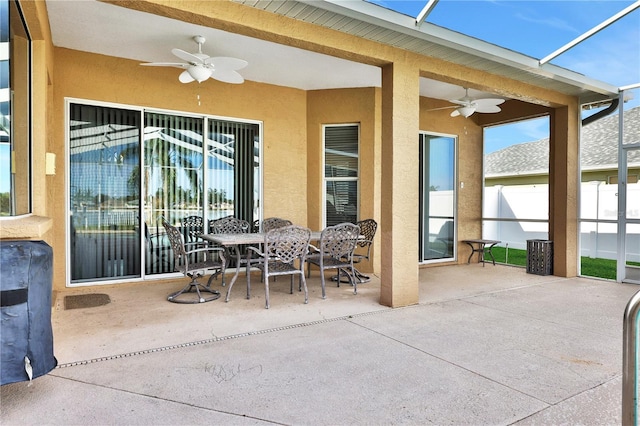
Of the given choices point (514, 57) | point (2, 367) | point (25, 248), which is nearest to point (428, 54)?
point (514, 57)

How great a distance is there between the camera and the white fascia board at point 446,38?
351cm

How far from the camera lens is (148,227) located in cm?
543

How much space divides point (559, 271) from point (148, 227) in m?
6.59

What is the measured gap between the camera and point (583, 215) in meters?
7.22

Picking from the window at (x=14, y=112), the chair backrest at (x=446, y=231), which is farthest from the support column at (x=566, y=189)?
the window at (x=14, y=112)

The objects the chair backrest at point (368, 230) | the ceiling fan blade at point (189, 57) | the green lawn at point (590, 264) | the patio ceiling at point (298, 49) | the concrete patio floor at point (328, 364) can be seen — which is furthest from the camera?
the green lawn at point (590, 264)

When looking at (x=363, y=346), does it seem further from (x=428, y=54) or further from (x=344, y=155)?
(x=344, y=155)

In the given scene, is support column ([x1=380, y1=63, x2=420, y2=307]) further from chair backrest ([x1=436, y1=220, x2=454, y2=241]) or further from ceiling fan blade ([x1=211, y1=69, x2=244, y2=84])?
chair backrest ([x1=436, y1=220, x2=454, y2=241])

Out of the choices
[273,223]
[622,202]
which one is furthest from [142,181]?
[622,202]

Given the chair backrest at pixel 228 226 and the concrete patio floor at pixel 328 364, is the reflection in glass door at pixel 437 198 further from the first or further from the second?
the chair backrest at pixel 228 226

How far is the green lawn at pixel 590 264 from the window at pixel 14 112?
25.8 ft

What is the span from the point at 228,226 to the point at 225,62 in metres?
2.39

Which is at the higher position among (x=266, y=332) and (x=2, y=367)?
(x=2, y=367)

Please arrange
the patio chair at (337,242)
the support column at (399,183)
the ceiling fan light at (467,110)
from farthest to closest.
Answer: the ceiling fan light at (467,110) → the patio chair at (337,242) → the support column at (399,183)
